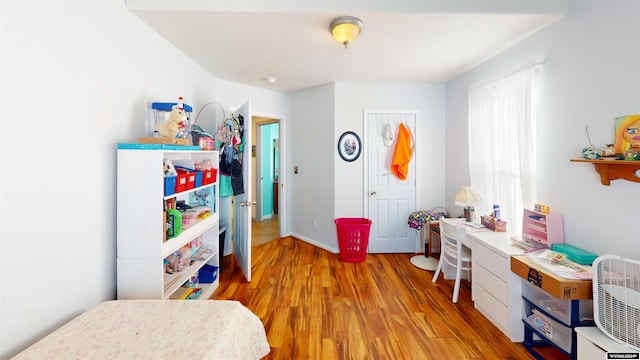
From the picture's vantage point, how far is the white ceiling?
178cm

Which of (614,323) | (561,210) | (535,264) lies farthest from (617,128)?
(614,323)

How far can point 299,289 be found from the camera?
8.57 ft

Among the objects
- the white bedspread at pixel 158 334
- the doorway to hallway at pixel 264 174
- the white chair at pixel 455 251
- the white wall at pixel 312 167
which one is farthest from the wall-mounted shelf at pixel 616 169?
the doorway to hallway at pixel 264 174

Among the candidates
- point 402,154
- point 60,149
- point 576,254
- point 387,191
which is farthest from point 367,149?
point 60,149

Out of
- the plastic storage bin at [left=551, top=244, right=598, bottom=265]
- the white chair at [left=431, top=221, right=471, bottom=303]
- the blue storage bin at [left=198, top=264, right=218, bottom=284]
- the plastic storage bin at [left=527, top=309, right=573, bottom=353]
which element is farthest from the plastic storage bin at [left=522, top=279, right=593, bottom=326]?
the blue storage bin at [left=198, top=264, right=218, bottom=284]

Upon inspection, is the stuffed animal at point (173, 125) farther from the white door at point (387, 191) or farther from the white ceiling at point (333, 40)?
the white door at point (387, 191)

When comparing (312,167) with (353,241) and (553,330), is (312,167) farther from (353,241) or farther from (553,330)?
(553,330)

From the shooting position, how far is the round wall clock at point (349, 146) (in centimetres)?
358

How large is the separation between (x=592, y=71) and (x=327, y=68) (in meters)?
2.22

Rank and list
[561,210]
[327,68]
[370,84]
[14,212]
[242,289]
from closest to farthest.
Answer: [14,212], [561,210], [242,289], [327,68], [370,84]

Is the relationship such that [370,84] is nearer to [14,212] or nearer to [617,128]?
[617,128]

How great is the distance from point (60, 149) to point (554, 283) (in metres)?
2.85

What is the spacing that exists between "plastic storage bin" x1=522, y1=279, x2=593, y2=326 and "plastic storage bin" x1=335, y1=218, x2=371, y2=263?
167cm

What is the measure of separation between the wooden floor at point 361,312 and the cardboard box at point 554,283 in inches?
21.9
